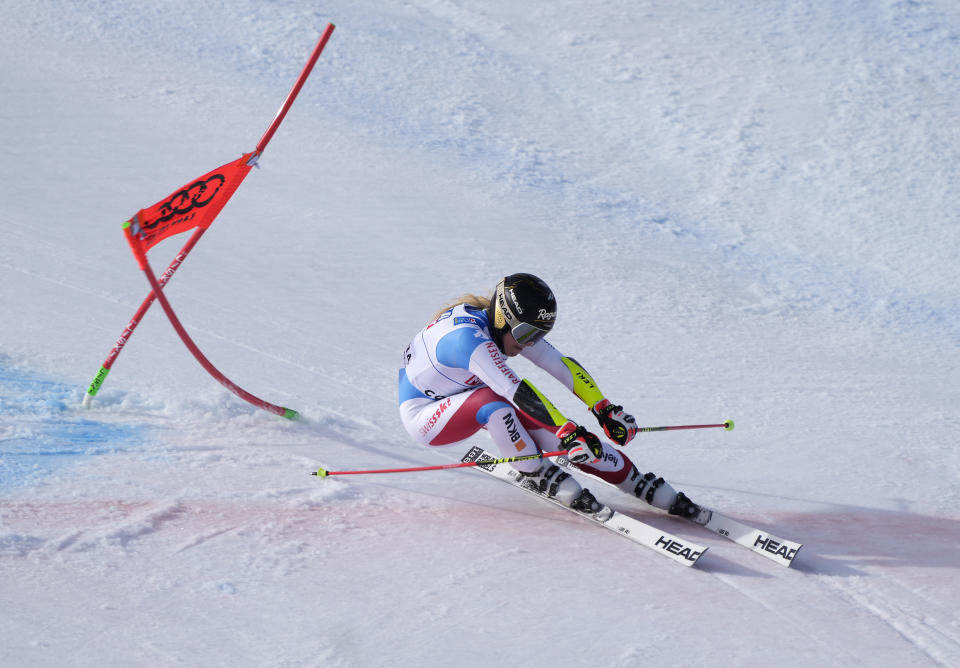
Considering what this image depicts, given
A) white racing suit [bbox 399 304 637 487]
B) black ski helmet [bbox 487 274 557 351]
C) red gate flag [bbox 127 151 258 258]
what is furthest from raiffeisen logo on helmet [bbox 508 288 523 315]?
red gate flag [bbox 127 151 258 258]

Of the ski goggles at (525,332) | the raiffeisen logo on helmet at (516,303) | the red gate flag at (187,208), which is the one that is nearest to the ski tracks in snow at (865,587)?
the ski goggles at (525,332)

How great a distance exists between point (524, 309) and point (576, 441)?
2.10 feet

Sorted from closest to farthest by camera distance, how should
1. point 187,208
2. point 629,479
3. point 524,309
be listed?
point 524,309, point 629,479, point 187,208

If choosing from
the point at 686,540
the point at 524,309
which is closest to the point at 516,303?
the point at 524,309

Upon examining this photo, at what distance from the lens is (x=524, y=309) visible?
4422 millimetres

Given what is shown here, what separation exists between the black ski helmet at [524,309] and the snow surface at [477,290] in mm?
868

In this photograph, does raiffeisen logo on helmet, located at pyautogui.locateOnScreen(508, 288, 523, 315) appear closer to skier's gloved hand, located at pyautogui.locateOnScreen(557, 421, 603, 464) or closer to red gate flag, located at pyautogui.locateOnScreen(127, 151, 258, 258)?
skier's gloved hand, located at pyautogui.locateOnScreen(557, 421, 603, 464)

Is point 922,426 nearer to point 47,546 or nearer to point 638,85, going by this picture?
point 47,546

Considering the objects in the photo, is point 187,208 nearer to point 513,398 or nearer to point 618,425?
point 513,398

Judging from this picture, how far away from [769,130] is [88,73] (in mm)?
7484

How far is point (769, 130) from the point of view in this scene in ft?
35.5

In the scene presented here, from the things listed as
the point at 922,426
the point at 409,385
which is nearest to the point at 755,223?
the point at 922,426

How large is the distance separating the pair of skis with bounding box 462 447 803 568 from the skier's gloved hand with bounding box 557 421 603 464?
380mm

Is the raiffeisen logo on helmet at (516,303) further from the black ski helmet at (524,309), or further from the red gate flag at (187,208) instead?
the red gate flag at (187,208)
